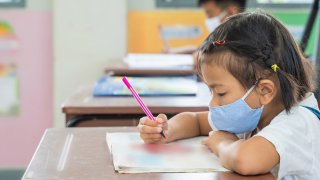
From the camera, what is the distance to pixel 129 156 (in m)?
1.05

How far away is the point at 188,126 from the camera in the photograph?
1272 mm

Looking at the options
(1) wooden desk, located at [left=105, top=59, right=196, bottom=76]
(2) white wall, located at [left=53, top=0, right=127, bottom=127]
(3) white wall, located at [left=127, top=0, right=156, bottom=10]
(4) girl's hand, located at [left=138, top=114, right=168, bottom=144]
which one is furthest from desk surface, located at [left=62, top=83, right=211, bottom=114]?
(3) white wall, located at [left=127, top=0, right=156, bottom=10]

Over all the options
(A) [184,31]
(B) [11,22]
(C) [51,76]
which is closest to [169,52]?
(A) [184,31]

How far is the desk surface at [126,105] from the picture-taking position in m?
1.59

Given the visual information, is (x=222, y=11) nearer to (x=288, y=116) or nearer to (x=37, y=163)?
(x=288, y=116)

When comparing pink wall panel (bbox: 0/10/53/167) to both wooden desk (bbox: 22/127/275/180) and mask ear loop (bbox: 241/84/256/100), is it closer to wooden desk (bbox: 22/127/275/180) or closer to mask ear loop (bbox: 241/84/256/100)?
wooden desk (bbox: 22/127/275/180)

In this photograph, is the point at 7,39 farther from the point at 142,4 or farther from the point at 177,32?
the point at 177,32

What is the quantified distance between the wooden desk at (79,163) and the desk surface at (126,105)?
1.05ft

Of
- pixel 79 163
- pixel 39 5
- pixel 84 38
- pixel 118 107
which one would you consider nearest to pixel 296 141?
pixel 79 163

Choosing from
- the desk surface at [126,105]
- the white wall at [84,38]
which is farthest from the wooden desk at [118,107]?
the white wall at [84,38]

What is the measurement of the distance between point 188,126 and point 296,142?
1.11ft

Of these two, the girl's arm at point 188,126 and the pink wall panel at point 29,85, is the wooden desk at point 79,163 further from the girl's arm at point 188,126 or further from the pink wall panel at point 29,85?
the pink wall panel at point 29,85

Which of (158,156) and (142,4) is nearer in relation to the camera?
(158,156)

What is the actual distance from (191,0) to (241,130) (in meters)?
2.49
